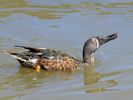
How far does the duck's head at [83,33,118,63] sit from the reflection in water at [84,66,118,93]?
20cm

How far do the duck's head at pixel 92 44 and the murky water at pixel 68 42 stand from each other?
227 millimetres

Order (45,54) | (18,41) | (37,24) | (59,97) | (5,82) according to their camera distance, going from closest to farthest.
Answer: (59,97)
(5,82)
(45,54)
(18,41)
(37,24)

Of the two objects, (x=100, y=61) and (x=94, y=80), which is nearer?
(x=94, y=80)

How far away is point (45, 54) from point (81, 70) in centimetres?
75

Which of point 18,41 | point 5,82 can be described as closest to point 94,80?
point 5,82

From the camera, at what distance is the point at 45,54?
10.6 meters

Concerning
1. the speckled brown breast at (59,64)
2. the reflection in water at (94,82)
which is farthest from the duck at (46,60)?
the reflection in water at (94,82)

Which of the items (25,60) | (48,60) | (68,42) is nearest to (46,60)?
(48,60)

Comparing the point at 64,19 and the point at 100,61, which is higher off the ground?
the point at 64,19

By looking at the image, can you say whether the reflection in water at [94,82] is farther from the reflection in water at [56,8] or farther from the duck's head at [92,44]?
the reflection in water at [56,8]

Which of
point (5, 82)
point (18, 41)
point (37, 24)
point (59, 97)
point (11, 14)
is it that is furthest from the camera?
point (11, 14)

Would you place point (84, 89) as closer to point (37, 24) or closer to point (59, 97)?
point (59, 97)

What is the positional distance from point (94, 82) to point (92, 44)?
118 cm

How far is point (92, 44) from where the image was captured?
A: 1096 centimetres
